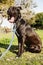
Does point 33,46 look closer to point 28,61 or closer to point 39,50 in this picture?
point 39,50

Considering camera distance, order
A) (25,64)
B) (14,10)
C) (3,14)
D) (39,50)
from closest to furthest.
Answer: (25,64) → (14,10) → (39,50) → (3,14)

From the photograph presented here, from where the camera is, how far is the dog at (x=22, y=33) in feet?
20.7

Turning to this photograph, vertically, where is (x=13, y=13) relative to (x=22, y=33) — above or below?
above

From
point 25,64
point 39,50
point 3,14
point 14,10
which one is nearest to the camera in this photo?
point 25,64

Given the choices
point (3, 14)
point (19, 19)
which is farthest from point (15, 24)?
point (3, 14)

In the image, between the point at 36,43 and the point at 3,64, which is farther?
the point at 36,43

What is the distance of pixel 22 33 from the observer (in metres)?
6.54

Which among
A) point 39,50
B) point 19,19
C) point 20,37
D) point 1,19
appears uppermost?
point 19,19

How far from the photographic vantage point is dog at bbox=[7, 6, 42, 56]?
6.30 metres

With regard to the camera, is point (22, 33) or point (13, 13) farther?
point (22, 33)

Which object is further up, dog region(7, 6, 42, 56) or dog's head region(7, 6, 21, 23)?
dog's head region(7, 6, 21, 23)

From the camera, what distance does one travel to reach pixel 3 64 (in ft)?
18.4

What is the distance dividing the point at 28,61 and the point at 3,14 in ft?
30.2

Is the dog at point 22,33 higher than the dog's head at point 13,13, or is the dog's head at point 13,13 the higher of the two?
the dog's head at point 13,13
